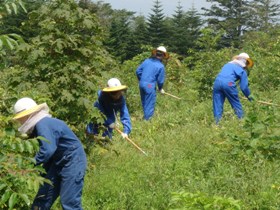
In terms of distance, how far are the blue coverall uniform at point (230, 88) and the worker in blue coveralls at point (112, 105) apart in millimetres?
1959

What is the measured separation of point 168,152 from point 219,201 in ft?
10.4

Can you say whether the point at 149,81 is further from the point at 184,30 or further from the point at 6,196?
the point at 184,30

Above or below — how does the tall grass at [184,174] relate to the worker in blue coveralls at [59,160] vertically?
below

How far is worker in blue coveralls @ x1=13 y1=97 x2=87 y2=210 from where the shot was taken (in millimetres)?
4539

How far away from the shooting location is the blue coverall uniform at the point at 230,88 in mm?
8734

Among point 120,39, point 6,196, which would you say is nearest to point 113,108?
point 6,196


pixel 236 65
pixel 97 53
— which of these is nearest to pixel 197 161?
pixel 97 53

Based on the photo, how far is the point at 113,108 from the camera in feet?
25.2

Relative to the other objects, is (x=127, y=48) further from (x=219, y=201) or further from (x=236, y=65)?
(x=219, y=201)

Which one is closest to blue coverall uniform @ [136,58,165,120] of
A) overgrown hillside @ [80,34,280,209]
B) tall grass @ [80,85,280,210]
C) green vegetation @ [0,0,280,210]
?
overgrown hillside @ [80,34,280,209]

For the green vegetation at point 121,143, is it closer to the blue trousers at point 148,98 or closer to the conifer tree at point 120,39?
the blue trousers at point 148,98

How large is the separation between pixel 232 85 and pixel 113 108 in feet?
7.92

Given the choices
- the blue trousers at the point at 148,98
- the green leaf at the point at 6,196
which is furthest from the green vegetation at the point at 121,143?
the blue trousers at the point at 148,98

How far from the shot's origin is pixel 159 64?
35.6 ft
